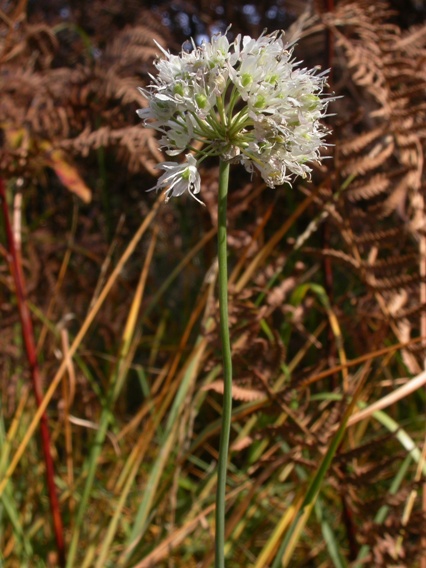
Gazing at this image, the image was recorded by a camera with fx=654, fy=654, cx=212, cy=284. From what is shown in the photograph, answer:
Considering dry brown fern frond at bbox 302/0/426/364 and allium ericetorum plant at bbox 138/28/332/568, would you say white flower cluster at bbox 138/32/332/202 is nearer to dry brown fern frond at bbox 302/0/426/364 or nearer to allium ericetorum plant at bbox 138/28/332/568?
allium ericetorum plant at bbox 138/28/332/568

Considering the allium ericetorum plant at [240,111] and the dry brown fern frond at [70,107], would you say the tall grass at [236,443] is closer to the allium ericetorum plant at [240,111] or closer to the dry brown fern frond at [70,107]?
the dry brown fern frond at [70,107]

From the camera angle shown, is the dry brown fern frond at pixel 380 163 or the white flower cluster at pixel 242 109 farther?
the dry brown fern frond at pixel 380 163

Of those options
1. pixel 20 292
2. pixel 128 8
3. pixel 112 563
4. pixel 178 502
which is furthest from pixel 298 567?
pixel 128 8

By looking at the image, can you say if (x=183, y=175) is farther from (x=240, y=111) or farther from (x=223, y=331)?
(x=223, y=331)

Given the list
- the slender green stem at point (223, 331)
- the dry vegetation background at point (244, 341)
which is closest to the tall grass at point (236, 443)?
the dry vegetation background at point (244, 341)

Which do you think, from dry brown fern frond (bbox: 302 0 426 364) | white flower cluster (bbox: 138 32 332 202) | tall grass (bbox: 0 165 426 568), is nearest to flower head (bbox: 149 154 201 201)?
white flower cluster (bbox: 138 32 332 202)

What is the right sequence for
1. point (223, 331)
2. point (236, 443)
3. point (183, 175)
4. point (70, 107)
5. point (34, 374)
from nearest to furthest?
1. point (223, 331)
2. point (183, 175)
3. point (236, 443)
4. point (34, 374)
5. point (70, 107)

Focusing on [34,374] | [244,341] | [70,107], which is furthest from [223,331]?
[70,107]
